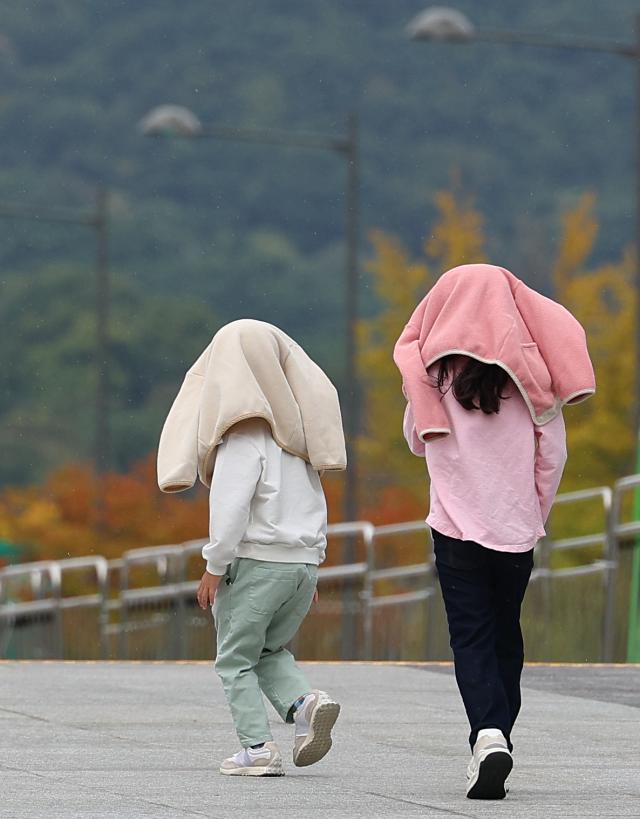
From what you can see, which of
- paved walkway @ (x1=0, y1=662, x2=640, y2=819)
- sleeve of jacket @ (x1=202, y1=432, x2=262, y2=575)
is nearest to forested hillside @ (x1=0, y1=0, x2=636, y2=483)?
paved walkway @ (x1=0, y1=662, x2=640, y2=819)

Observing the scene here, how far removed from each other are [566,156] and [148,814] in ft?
254

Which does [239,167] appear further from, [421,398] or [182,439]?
[421,398]

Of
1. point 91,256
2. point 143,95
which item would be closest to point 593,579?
point 91,256

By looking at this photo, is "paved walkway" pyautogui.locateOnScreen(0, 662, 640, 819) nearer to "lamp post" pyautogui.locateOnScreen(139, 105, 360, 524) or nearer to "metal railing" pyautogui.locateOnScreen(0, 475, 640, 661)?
"metal railing" pyautogui.locateOnScreen(0, 475, 640, 661)

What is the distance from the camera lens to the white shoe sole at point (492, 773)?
570 cm

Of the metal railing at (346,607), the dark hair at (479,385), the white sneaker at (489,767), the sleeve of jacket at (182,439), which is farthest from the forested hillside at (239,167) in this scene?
the white sneaker at (489,767)

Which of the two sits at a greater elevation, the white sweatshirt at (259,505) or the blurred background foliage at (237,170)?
the blurred background foliage at (237,170)

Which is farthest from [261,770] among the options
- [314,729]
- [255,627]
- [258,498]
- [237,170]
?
[237,170]

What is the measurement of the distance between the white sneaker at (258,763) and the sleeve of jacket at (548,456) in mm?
1046

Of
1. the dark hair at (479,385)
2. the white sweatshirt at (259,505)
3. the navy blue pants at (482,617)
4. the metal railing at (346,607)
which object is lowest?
the metal railing at (346,607)

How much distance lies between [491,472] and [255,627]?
Answer: 844 mm

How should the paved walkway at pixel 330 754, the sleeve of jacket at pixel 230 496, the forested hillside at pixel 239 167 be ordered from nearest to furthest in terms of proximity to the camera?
the paved walkway at pixel 330 754 < the sleeve of jacket at pixel 230 496 < the forested hillside at pixel 239 167

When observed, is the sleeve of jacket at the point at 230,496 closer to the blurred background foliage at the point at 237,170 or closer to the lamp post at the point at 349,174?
the lamp post at the point at 349,174

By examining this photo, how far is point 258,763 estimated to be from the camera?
623cm
